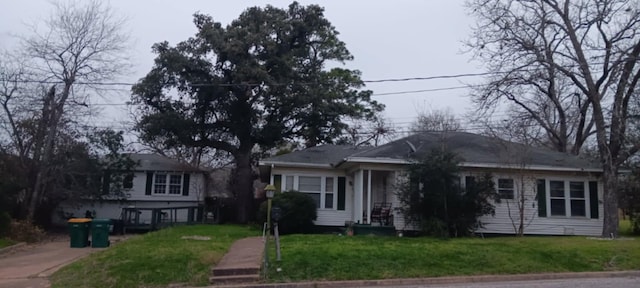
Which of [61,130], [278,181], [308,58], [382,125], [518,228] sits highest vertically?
[308,58]

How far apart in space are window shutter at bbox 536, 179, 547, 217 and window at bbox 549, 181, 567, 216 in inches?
10.5

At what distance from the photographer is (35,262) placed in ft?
51.8

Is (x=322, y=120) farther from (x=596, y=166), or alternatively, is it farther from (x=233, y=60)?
(x=596, y=166)

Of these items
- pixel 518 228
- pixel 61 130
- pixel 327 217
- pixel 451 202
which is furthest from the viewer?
pixel 61 130

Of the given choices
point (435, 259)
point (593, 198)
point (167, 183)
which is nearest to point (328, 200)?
point (593, 198)

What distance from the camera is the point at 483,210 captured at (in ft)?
61.3

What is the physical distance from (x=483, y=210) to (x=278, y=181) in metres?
8.47

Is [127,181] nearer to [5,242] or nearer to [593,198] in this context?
[5,242]

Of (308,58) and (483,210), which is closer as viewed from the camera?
(483,210)

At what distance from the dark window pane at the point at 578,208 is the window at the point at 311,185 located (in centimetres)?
967

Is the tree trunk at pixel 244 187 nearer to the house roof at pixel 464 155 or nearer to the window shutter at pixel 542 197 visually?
the house roof at pixel 464 155

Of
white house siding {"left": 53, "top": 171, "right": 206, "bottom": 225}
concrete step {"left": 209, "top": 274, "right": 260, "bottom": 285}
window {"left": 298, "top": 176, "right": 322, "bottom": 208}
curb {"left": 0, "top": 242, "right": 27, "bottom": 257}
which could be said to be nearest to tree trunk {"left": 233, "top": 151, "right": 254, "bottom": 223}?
white house siding {"left": 53, "top": 171, "right": 206, "bottom": 225}

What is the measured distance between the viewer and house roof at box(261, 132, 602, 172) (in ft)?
64.9

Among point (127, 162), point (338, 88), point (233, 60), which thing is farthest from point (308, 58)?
point (127, 162)
